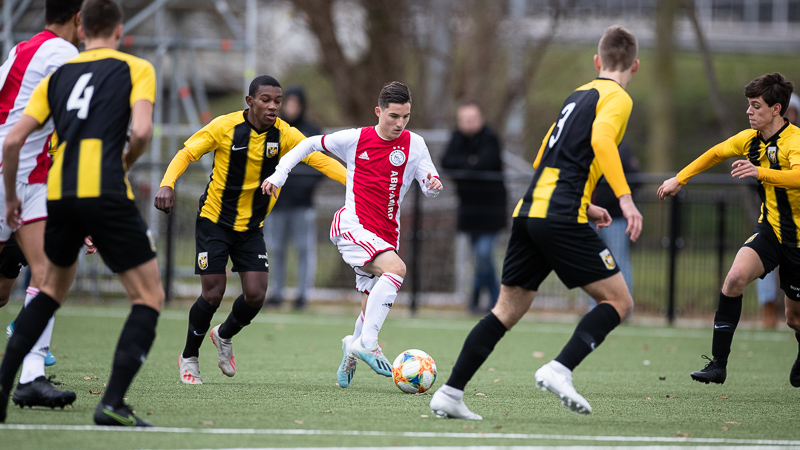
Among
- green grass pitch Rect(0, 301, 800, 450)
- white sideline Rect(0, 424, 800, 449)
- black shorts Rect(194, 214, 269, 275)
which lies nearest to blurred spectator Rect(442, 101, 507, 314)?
green grass pitch Rect(0, 301, 800, 450)

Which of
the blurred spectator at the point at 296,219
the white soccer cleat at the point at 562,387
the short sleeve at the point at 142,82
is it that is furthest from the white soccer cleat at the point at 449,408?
the blurred spectator at the point at 296,219

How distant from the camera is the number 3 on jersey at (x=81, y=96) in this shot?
173 inches

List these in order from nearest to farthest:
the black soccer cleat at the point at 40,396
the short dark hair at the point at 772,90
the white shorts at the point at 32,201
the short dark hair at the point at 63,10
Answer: the black soccer cleat at the point at 40,396, the white shorts at the point at 32,201, the short dark hair at the point at 63,10, the short dark hair at the point at 772,90

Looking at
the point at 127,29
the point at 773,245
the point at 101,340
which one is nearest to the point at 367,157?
the point at 773,245

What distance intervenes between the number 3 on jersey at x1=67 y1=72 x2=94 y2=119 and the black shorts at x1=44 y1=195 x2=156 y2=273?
0.45 m

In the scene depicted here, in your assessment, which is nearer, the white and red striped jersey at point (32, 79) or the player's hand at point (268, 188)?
the white and red striped jersey at point (32, 79)

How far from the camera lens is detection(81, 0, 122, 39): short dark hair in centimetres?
446

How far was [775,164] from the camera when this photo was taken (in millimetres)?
6168

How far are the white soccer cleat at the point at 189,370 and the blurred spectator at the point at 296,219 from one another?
554 cm

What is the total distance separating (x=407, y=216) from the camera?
12328 millimetres

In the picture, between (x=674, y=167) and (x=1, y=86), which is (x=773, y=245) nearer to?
(x=1, y=86)

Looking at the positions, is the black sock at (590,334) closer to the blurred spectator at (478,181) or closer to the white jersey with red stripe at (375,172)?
the white jersey with red stripe at (375,172)

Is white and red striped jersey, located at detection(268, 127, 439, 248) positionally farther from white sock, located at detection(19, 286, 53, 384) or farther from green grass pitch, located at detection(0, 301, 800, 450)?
white sock, located at detection(19, 286, 53, 384)

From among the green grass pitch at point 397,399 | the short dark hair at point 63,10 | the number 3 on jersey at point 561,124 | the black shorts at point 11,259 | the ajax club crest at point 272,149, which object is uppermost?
the short dark hair at point 63,10
